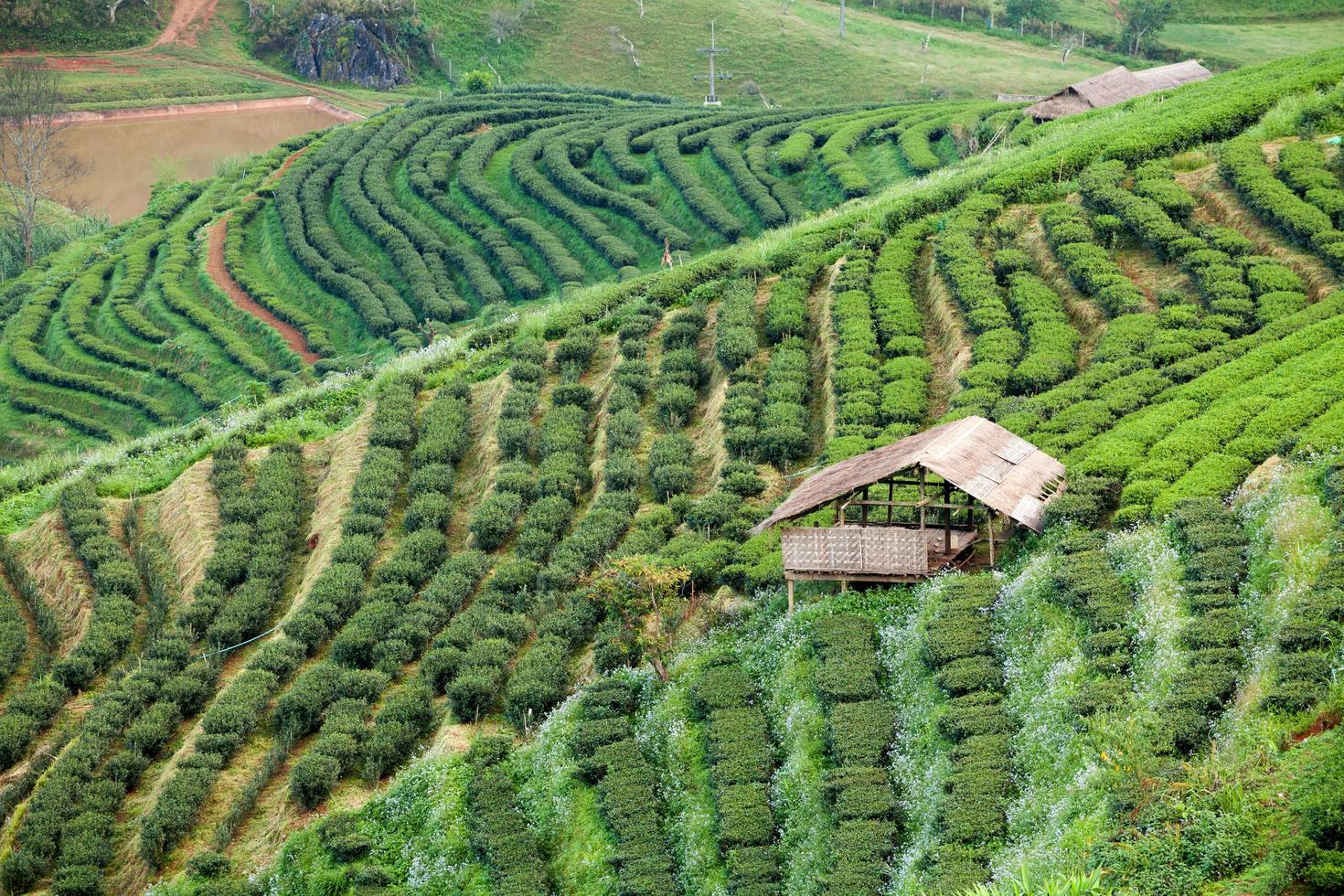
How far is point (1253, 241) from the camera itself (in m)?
41.4

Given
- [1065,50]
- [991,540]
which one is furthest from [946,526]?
[1065,50]

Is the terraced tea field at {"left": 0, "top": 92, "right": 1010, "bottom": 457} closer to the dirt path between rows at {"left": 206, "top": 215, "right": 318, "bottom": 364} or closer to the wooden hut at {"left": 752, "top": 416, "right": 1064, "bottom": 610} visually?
the dirt path between rows at {"left": 206, "top": 215, "right": 318, "bottom": 364}

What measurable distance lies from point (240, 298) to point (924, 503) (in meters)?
49.9

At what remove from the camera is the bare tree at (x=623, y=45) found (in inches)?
4296

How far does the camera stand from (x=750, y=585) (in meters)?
33.6

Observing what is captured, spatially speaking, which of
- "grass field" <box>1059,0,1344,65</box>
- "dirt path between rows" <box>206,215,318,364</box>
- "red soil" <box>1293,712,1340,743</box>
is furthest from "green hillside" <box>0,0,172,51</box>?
"red soil" <box>1293,712,1340,743</box>

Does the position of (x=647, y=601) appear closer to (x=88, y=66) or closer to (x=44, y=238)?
(x=44, y=238)

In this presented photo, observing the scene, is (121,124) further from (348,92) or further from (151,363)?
(151,363)

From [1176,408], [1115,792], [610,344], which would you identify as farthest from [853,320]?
[1115,792]

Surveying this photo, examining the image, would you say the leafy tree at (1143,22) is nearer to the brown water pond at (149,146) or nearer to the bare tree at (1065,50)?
the bare tree at (1065,50)

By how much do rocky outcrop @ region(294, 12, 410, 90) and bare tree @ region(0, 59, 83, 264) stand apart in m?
19.6

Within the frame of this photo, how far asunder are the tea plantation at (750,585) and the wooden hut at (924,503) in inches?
27.4

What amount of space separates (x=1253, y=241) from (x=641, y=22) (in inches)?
3077

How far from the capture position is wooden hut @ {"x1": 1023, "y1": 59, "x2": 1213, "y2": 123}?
66188 mm
